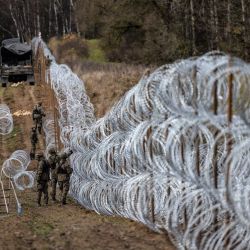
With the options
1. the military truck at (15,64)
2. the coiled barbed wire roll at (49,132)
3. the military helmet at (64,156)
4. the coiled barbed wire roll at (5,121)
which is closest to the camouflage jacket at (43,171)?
the military helmet at (64,156)

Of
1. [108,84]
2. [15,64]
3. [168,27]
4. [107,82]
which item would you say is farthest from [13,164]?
[168,27]

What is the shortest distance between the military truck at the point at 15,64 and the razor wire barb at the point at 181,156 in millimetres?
19964

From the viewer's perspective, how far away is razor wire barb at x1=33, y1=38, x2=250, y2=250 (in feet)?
20.5

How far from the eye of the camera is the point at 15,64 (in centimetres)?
3347

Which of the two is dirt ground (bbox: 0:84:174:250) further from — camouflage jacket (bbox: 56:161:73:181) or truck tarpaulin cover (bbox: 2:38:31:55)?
truck tarpaulin cover (bbox: 2:38:31:55)

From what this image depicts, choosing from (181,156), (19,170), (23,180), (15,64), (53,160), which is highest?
(15,64)

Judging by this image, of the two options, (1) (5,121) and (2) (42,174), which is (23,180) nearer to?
(2) (42,174)

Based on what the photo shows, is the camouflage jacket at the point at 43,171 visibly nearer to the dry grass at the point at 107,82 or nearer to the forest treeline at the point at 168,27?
the dry grass at the point at 107,82

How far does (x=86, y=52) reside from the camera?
145 feet

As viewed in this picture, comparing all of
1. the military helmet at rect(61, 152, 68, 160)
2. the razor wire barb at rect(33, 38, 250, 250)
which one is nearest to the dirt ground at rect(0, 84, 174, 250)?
the razor wire barb at rect(33, 38, 250, 250)

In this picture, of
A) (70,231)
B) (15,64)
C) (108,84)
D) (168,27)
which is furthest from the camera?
(15,64)

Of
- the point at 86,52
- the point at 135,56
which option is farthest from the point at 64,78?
the point at 86,52

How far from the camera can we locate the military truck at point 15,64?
105 ft

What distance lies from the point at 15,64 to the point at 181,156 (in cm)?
2706
